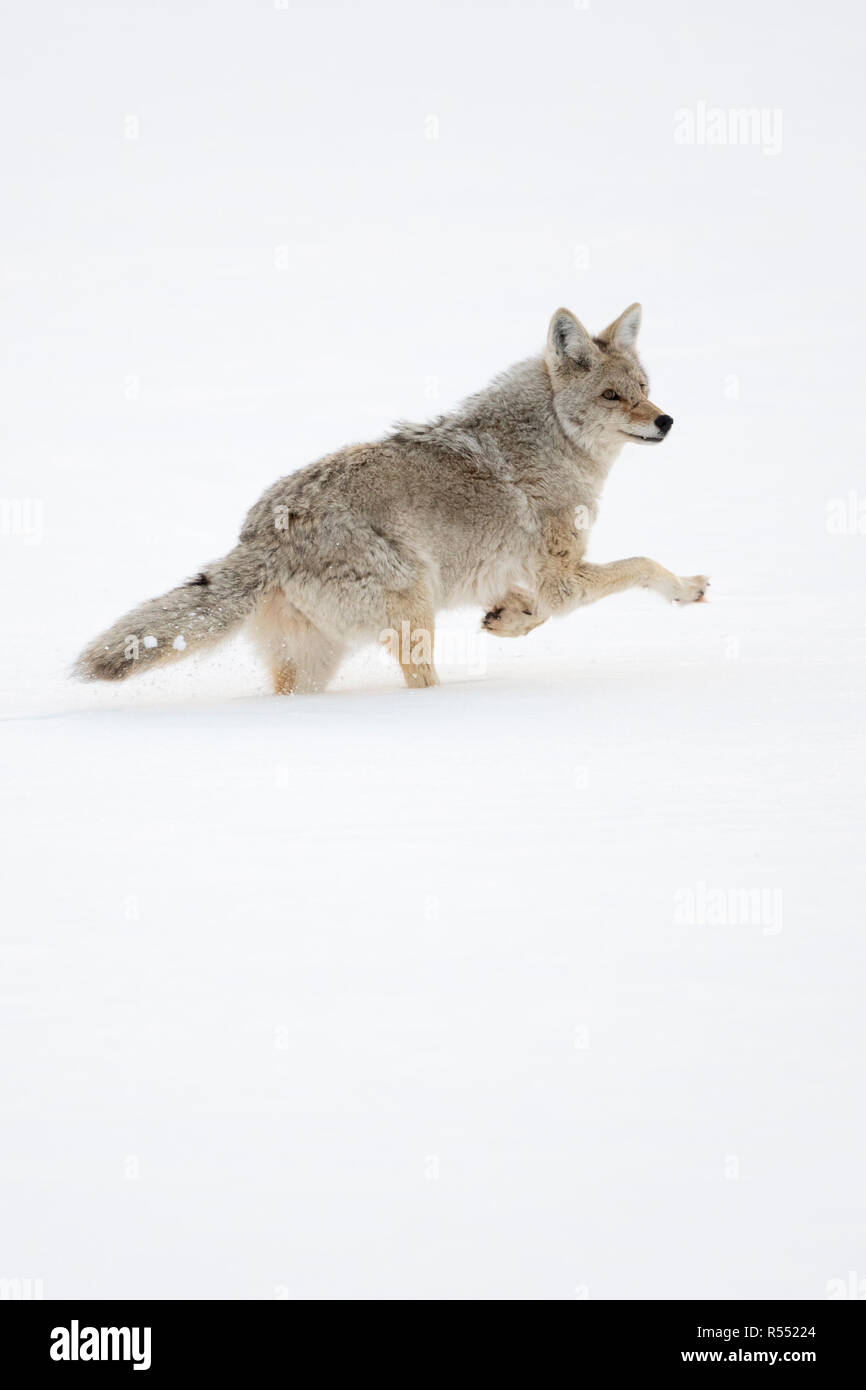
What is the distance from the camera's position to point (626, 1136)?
12.4 ft

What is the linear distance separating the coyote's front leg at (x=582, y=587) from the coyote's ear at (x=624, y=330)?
4.87 ft

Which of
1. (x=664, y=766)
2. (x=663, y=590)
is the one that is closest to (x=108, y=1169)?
(x=664, y=766)

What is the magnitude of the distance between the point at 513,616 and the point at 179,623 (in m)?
2.20

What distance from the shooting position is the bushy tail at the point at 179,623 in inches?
334

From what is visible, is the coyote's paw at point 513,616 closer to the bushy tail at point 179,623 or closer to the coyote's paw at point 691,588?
the coyote's paw at point 691,588

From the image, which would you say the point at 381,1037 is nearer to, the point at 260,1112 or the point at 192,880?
the point at 260,1112

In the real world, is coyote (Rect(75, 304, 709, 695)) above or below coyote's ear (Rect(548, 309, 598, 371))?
below

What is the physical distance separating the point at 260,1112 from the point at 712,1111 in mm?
1135

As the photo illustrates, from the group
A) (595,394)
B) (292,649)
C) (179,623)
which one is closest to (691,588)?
(595,394)

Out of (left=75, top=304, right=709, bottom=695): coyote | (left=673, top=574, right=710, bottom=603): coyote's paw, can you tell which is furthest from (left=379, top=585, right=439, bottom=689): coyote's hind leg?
(left=673, top=574, right=710, bottom=603): coyote's paw

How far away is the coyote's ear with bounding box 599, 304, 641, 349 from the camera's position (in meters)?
9.88
